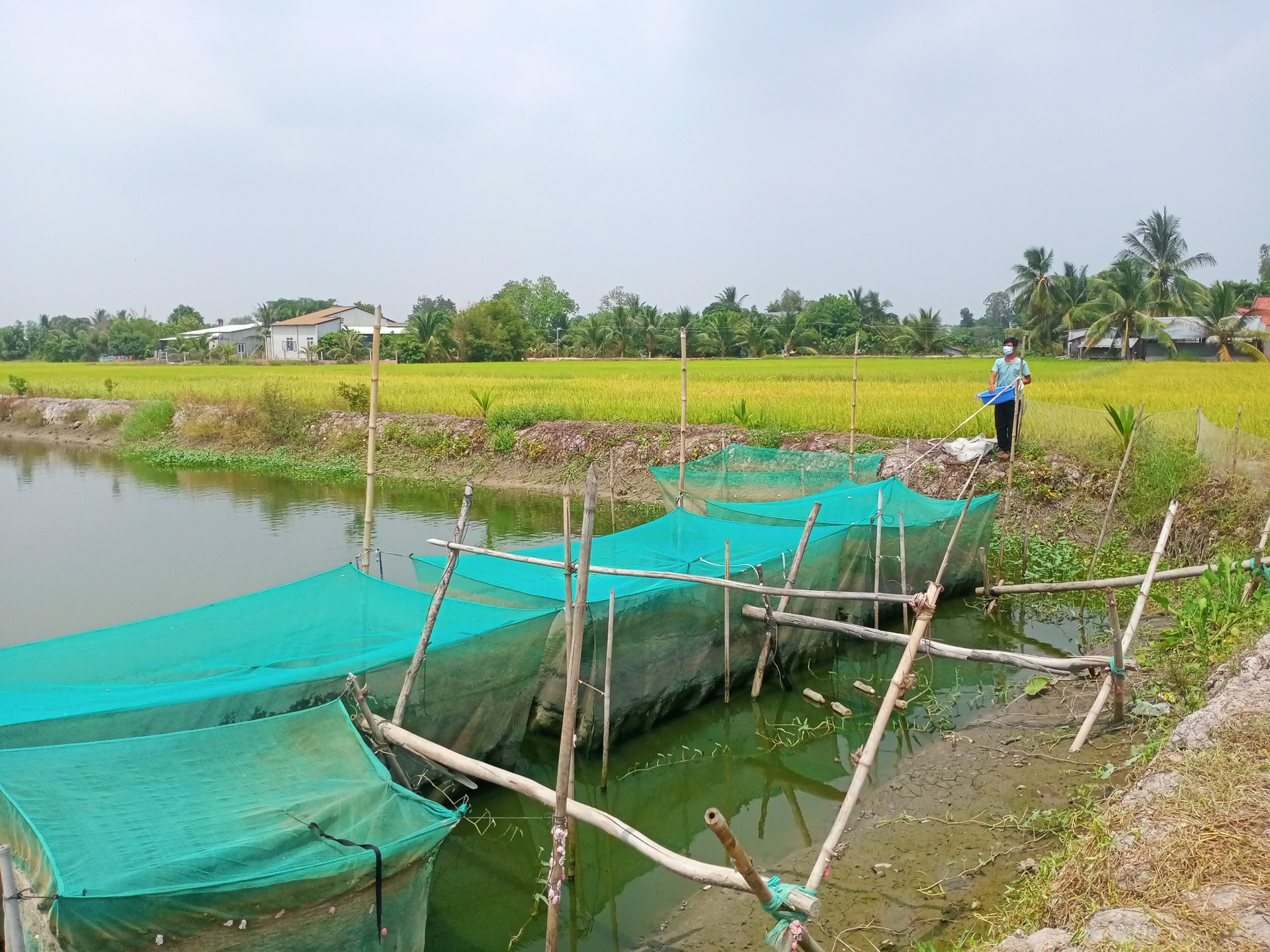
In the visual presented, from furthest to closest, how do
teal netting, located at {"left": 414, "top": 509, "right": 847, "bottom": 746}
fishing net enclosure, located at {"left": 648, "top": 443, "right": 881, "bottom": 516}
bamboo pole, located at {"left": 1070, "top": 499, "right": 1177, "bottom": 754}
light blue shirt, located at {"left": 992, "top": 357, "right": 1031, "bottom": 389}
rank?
light blue shirt, located at {"left": 992, "top": 357, "right": 1031, "bottom": 389}, fishing net enclosure, located at {"left": 648, "top": 443, "right": 881, "bottom": 516}, teal netting, located at {"left": 414, "top": 509, "right": 847, "bottom": 746}, bamboo pole, located at {"left": 1070, "top": 499, "right": 1177, "bottom": 754}

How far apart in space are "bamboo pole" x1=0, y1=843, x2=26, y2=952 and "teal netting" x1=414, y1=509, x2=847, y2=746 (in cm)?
257

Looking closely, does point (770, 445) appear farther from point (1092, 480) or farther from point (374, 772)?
point (374, 772)

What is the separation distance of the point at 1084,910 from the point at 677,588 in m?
2.61

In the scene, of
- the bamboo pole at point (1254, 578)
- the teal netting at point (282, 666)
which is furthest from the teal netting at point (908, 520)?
the teal netting at point (282, 666)

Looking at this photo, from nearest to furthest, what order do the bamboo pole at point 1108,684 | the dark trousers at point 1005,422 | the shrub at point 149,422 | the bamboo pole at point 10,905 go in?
1. the bamboo pole at point 10,905
2. the bamboo pole at point 1108,684
3. the dark trousers at point 1005,422
4. the shrub at point 149,422

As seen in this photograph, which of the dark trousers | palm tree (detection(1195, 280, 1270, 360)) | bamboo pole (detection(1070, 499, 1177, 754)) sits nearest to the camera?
bamboo pole (detection(1070, 499, 1177, 754))

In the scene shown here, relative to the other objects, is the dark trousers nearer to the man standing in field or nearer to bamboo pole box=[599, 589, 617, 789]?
the man standing in field

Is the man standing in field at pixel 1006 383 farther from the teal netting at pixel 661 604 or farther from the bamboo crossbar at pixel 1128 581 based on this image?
the teal netting at pixel 661 604

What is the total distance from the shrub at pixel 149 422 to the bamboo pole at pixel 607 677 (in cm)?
1632

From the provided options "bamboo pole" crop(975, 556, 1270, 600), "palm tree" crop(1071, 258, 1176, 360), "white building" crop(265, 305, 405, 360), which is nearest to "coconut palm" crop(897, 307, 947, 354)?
"palm tree" crop(1071, 258, 1176, 360)

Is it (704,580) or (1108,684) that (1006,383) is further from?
(704,580)

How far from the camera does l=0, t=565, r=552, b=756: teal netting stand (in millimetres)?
3293

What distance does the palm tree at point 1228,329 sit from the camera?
1110 inches

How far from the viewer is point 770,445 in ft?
37.9
